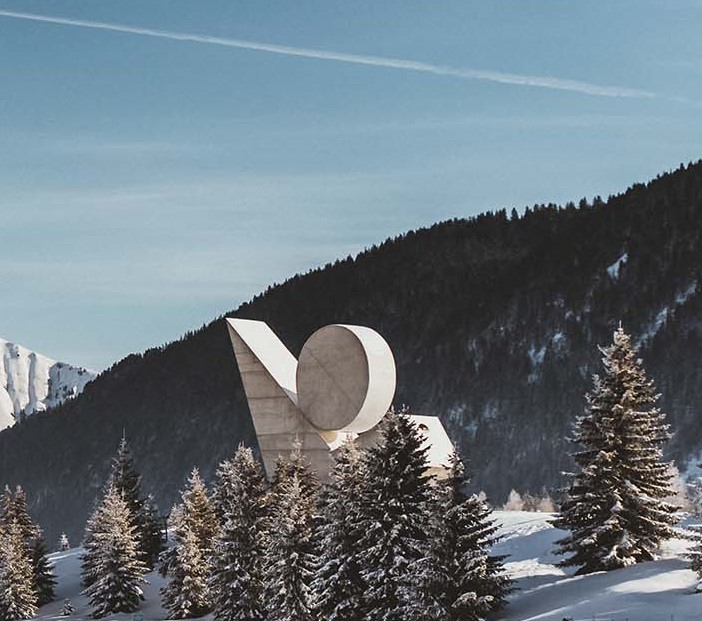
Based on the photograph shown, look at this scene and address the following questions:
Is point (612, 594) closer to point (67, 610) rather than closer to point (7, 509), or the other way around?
point (67, 610)

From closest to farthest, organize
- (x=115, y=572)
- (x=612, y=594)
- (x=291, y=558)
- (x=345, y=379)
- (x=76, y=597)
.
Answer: (x=612, y=594), (x=291, y=558), (x=345, y=379), (x=115, y=572), (x=76, y=597)

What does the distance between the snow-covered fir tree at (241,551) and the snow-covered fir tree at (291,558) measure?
2.48 m

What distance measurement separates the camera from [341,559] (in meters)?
35.0

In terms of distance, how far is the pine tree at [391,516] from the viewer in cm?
3312

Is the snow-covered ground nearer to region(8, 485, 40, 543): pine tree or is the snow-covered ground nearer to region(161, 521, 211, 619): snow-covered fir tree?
region(161, 521, 211, 619): snow-covered fir tree

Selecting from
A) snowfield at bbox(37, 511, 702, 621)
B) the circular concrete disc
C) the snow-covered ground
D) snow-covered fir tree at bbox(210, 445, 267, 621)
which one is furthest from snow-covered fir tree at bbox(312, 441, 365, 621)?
the snow-covered ground

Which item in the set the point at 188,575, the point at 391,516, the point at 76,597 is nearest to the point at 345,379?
the point at 188,575

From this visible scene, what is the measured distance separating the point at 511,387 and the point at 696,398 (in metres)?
39.1

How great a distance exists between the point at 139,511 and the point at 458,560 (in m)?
37.7

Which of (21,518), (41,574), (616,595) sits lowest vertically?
(616,595)

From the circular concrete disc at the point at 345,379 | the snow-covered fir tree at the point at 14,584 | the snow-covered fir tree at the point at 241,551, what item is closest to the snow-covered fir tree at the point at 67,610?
the snow-covered fir tree at the point at 14,584

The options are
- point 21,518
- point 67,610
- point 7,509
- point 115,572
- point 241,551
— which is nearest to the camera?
point 241,551

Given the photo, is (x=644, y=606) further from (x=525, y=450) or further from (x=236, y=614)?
(x=525, y=450)

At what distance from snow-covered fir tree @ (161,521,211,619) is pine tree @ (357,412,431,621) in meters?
16.2
